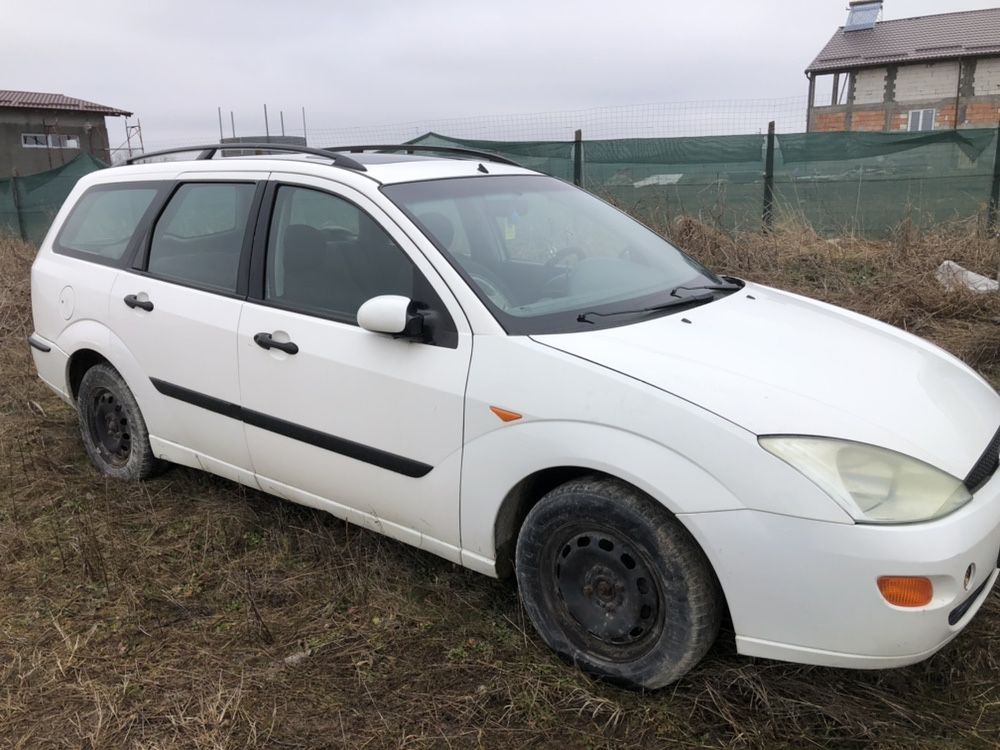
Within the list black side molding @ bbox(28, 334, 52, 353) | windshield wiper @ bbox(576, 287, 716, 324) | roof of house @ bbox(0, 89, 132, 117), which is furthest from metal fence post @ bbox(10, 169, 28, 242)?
roof of house @ bbox(0, 89, 132, 117)

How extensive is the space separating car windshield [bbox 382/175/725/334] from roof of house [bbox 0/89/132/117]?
36.6m

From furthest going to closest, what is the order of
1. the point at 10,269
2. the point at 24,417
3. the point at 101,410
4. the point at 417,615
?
the point at 10,269 → the point at 24,417 → the point at 101,410 → the point at 417,615

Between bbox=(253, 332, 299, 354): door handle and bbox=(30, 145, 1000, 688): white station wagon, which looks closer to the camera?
bbox=(30, 145, 1000, 688): white station wagon

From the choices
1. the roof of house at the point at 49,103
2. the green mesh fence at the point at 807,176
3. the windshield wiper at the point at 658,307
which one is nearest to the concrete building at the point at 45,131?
the roof of house at the point at 49,103

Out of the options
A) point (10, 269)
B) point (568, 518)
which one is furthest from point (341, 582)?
point (10, 269)

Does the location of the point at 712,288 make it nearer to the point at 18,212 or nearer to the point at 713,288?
the point at 713,288

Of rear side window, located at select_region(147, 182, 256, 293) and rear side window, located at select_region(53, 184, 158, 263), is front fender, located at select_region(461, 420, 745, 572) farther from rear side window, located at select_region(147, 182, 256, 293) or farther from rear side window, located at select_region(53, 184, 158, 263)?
rear side window, located at select_region(53, 184, 158, 263)

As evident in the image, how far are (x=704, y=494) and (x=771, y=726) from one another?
29.1 inches

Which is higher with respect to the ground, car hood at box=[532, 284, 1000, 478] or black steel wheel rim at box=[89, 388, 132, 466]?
car hood at box=[532, 284, 1000, 478]

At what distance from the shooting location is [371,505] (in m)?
2.99

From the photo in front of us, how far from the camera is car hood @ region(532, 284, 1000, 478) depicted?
2.18 metres

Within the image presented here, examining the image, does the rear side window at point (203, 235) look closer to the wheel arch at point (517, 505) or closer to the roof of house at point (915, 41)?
the wheel arch at point (517, 505)

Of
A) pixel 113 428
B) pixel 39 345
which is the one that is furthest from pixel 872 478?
pixel 39 345

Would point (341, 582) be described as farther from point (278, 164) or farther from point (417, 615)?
point (278, 164)
